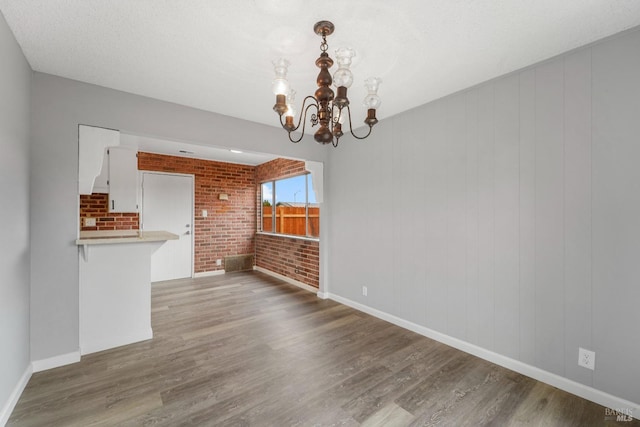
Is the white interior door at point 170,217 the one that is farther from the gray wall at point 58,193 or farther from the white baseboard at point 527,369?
the white baseboard at point 527,369

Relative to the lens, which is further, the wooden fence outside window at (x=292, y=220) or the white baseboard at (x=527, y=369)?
the wooden fence outside window at (x=292, y=220)

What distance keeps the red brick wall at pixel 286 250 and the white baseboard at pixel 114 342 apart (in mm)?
2354

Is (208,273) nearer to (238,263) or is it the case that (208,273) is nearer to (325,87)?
(238,263)

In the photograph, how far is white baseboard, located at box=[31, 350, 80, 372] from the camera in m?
2.21

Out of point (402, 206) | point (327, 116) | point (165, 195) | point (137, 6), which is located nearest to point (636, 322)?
point (402, 206)

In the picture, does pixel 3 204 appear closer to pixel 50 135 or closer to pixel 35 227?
pixel 35 227

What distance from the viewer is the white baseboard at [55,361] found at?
2205 mm

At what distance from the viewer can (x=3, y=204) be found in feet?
5.39

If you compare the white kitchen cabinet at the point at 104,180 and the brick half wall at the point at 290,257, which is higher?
the white kitchen cabinet at the point at 104,180

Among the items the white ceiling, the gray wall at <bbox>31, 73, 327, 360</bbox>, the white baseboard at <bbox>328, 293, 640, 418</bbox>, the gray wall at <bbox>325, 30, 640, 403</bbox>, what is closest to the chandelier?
the gray wall at <bbox>325, 30, 640, 403</bbox>

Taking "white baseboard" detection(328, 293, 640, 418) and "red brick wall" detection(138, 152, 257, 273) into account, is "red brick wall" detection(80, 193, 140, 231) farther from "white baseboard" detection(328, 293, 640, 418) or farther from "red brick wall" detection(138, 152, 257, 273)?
"white baseboard" detection(328, 293, 640, 418)

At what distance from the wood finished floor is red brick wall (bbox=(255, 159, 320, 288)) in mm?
1440

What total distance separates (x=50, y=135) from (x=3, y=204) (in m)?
0.95

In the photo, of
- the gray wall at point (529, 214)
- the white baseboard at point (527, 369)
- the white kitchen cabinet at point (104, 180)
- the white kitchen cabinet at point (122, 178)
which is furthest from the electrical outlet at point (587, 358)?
the white kitchen cabinet at point (104, 180)
